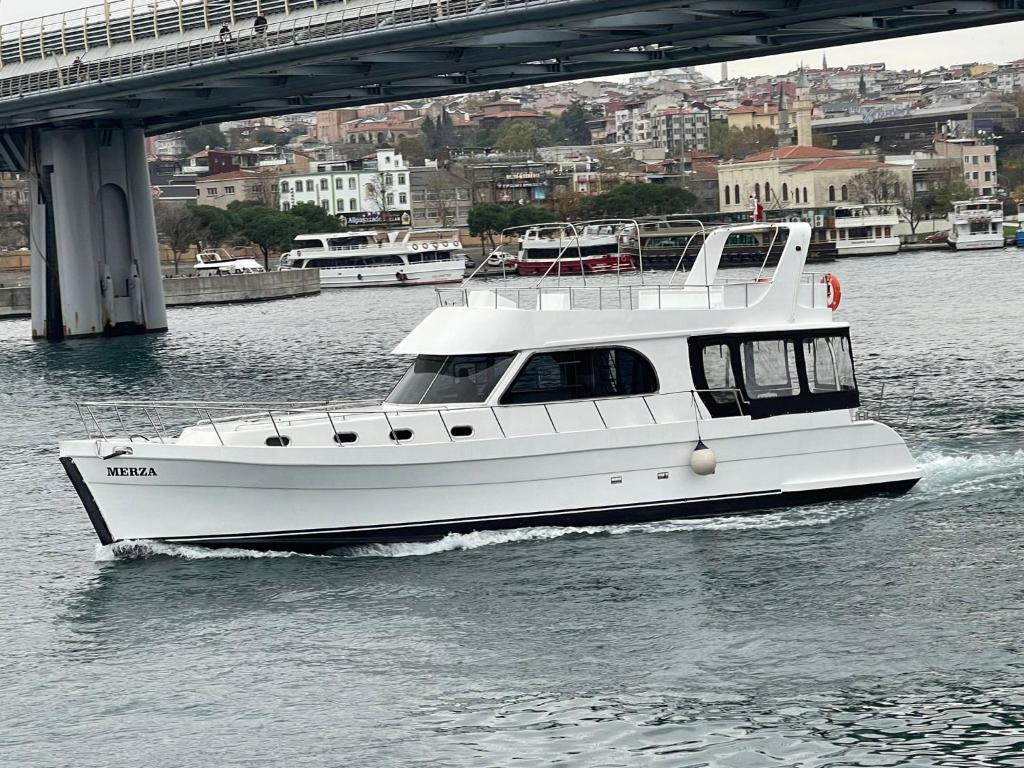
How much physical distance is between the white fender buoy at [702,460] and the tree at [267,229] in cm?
10611

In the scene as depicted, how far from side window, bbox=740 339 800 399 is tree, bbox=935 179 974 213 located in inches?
5168

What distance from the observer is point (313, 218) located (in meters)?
134

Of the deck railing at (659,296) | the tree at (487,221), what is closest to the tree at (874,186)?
the tree at (487,221)

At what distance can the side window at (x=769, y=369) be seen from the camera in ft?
73.1

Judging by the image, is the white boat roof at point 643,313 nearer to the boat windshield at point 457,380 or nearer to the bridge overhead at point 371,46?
the boat windshield at point 457,380

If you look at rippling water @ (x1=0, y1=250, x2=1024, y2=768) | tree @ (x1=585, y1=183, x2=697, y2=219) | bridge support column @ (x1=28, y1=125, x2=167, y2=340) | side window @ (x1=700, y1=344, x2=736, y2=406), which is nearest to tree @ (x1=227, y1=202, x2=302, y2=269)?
tree @ (x1=585, y1=183, x2=697, y2=219)

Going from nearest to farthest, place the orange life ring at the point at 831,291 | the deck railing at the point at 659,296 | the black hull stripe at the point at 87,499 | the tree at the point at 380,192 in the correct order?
1. the black hull stripe at the point at 87,499
2. the deck railing at the point at 659,296
3. the orange life ring at the point at 831,291
4. the tree at the point at 380,192

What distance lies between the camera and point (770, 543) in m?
21.2

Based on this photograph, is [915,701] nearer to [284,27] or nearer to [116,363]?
[284,27]

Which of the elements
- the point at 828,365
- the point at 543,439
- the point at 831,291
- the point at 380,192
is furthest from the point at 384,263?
the point at 543,439

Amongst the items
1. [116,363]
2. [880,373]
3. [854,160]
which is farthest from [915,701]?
[854,160]

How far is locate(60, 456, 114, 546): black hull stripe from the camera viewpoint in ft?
67.3

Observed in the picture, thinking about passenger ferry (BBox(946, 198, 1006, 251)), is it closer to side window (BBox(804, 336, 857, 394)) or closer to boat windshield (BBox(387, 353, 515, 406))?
side window (BBox(804, 336, 857, 394))

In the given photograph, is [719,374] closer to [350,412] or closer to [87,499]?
[350,412]
